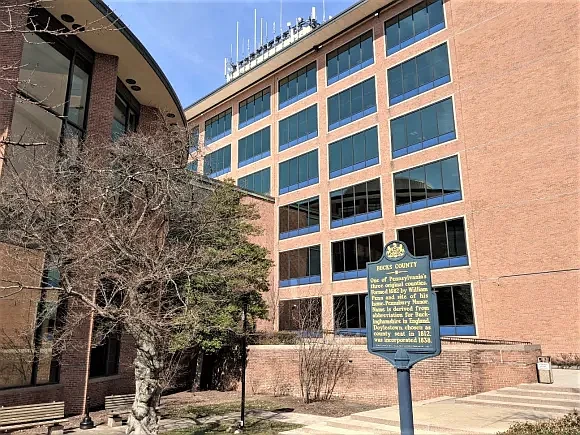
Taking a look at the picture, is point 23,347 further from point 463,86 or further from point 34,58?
point 463,86

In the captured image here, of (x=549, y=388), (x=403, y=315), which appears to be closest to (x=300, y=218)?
(x=549, y=388)

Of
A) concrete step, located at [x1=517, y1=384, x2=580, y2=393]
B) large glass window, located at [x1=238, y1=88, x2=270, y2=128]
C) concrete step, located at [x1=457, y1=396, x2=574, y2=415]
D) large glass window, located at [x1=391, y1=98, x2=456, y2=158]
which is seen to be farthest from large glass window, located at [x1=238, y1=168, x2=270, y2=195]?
concrete step, located at [x1=457, y1=396, x2=574, y2=415]

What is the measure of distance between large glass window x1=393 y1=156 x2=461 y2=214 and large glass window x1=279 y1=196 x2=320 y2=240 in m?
7.08

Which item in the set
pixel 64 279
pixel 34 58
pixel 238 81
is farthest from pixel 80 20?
pixel 238 81

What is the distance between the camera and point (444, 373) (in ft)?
50.1

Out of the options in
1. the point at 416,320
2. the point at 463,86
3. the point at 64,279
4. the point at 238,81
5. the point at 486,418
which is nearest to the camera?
the point at 416,320

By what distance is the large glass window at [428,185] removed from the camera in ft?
89.6

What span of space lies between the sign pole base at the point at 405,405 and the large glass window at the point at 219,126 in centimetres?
3826

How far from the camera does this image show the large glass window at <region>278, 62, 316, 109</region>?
123 ft

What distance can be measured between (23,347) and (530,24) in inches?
1100

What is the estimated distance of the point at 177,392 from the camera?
76.1ft

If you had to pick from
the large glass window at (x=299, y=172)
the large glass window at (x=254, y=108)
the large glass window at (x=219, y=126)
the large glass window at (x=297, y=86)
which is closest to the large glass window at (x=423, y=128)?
the large glass window at (x=299, y=172)

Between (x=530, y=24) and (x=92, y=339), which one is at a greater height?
(x=530, y=24)

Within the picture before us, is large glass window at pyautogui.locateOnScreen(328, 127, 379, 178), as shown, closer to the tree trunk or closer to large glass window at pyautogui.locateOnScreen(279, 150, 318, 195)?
large glass window at pyautogui.locateOnScreen(279, 150, 318, 195)
